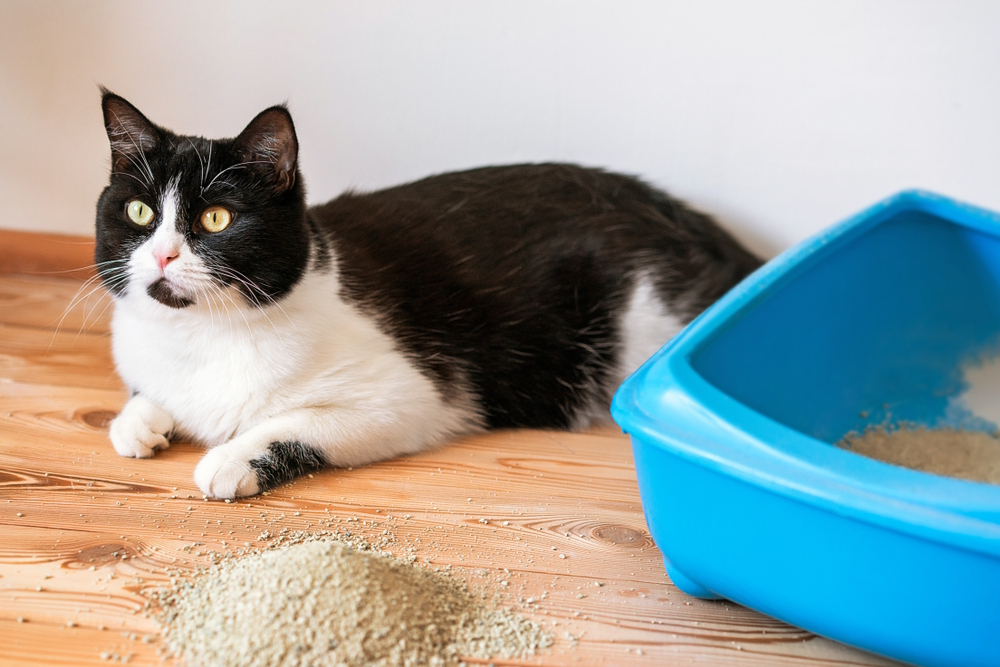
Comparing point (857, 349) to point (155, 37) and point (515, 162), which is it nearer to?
point (515, 162)

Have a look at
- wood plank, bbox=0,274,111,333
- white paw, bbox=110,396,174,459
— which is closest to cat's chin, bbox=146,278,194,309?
white paw, bbox=110,396,174,459

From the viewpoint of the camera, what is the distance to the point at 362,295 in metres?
1.25

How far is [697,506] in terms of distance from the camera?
81 centimetres

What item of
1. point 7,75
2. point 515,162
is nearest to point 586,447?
point 515,162

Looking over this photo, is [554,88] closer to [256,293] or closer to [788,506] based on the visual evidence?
[256,293]

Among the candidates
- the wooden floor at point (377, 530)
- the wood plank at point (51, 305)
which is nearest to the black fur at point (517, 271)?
the wooden floor at point (377, 530)

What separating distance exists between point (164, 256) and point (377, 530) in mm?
453

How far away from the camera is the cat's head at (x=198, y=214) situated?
1.01 meters

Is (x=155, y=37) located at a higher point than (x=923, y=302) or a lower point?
higher

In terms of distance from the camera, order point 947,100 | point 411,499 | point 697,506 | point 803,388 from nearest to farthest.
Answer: point 697,506 → point 411,499 → point 803,388 → point 947,100

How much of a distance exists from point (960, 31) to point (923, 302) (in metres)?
0.54

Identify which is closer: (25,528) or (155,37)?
(25,528)

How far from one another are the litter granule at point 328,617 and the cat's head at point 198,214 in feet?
1.24

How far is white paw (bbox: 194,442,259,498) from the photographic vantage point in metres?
1.04
